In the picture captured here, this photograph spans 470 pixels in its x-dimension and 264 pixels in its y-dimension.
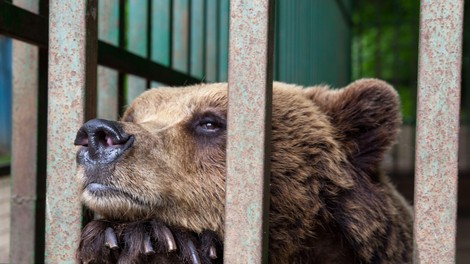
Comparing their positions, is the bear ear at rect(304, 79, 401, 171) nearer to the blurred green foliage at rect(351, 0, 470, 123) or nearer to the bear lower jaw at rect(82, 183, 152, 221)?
the bear lower jaw at rect(82, 183, 152, 221)

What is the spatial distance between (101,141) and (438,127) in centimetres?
108

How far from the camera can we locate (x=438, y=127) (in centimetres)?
159

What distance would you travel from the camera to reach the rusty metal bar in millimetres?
1581

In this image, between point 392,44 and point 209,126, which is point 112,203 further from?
point 392,44

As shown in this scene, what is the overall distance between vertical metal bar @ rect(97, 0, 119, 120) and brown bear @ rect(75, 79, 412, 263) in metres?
0.72

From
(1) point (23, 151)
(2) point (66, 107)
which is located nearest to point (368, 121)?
(2) point (66, 107)

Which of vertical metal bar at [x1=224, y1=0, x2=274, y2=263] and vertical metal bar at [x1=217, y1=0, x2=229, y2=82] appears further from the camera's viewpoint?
vertical metal bar at [x1=217, y1=0, x2=229, y2=82]

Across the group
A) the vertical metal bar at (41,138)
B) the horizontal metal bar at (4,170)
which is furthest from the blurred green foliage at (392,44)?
the vertical metal bar at (41,138)

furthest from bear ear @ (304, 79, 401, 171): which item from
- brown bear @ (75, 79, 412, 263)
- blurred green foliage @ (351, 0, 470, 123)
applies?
blurred green foliage @ (351, 0, 470, 123)

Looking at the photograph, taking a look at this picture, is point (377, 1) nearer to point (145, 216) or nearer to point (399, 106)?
point (399, 106)

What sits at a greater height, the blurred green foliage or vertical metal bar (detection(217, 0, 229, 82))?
the blurred green foliage

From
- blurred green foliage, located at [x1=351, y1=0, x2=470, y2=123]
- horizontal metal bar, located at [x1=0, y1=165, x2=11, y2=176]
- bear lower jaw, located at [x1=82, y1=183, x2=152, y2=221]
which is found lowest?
horizontal metal bar, located at [x1=0, y1=165, x2=11, y2=176]

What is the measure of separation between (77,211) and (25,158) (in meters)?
0.93

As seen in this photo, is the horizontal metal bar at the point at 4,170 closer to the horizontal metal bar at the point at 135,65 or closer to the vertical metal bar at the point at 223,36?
the horizontal metal bar at the point at 135,65
